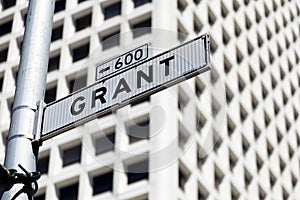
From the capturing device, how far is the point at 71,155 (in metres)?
48.5

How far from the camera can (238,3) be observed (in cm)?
6328

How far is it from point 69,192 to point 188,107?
1204cm

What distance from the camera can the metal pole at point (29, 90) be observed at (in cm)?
673

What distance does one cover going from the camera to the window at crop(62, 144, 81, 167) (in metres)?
48.0

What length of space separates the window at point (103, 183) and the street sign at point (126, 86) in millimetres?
38053

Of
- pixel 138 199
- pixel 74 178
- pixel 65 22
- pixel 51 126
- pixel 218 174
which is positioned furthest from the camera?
pixel 65 22

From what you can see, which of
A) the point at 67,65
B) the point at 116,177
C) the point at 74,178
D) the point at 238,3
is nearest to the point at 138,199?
the point at 116,177

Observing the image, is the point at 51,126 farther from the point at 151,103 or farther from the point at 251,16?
the point at 251,16

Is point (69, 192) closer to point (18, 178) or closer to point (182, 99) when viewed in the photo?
point (182, 99)

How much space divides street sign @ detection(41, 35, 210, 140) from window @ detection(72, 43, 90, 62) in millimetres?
45953

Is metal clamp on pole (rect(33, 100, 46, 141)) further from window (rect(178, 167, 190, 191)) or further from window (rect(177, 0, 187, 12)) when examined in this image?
window (rect(177, 0, 187, 12))

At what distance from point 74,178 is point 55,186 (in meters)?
1.26

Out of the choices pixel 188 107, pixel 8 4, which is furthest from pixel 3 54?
pixel 188 107

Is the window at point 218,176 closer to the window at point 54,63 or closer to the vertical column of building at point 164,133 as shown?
the vertical column of building at point 164,133
